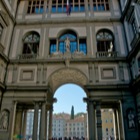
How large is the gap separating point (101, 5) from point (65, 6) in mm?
4662

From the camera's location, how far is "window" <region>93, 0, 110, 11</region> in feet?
72.6

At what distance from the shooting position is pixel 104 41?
66.9ft

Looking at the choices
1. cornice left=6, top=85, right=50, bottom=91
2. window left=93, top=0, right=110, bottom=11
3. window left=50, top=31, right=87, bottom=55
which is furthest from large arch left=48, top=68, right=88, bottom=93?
window left=93, top=0, right=110, bottom=11

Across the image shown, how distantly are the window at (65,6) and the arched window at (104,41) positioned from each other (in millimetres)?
4217

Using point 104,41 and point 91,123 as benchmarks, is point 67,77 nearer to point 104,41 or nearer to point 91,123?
point 104,41

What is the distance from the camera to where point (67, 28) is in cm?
2081

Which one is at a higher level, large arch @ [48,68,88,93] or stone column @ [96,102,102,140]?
large arch @ [48,68,88,93]

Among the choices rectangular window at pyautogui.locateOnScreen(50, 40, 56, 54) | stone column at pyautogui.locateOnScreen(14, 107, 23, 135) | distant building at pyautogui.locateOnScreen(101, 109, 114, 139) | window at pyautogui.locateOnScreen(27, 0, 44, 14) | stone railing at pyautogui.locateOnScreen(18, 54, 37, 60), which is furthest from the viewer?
distant building at pyautogui.locateOnScreen(101, 109, 114, 139)

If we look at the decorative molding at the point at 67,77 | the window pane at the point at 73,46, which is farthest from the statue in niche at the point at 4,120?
the window pane at the point at 73,46

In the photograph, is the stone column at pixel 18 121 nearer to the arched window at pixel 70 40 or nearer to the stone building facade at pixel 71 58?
the stone building facade at pixel 71 58

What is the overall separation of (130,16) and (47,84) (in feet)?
36.3

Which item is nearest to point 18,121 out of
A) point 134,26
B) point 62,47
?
point 62,47

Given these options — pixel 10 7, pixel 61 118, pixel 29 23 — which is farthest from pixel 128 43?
pixel 61 118

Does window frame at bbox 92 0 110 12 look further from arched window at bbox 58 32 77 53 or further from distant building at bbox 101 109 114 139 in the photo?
distant building at bbox 101 109 114 139
